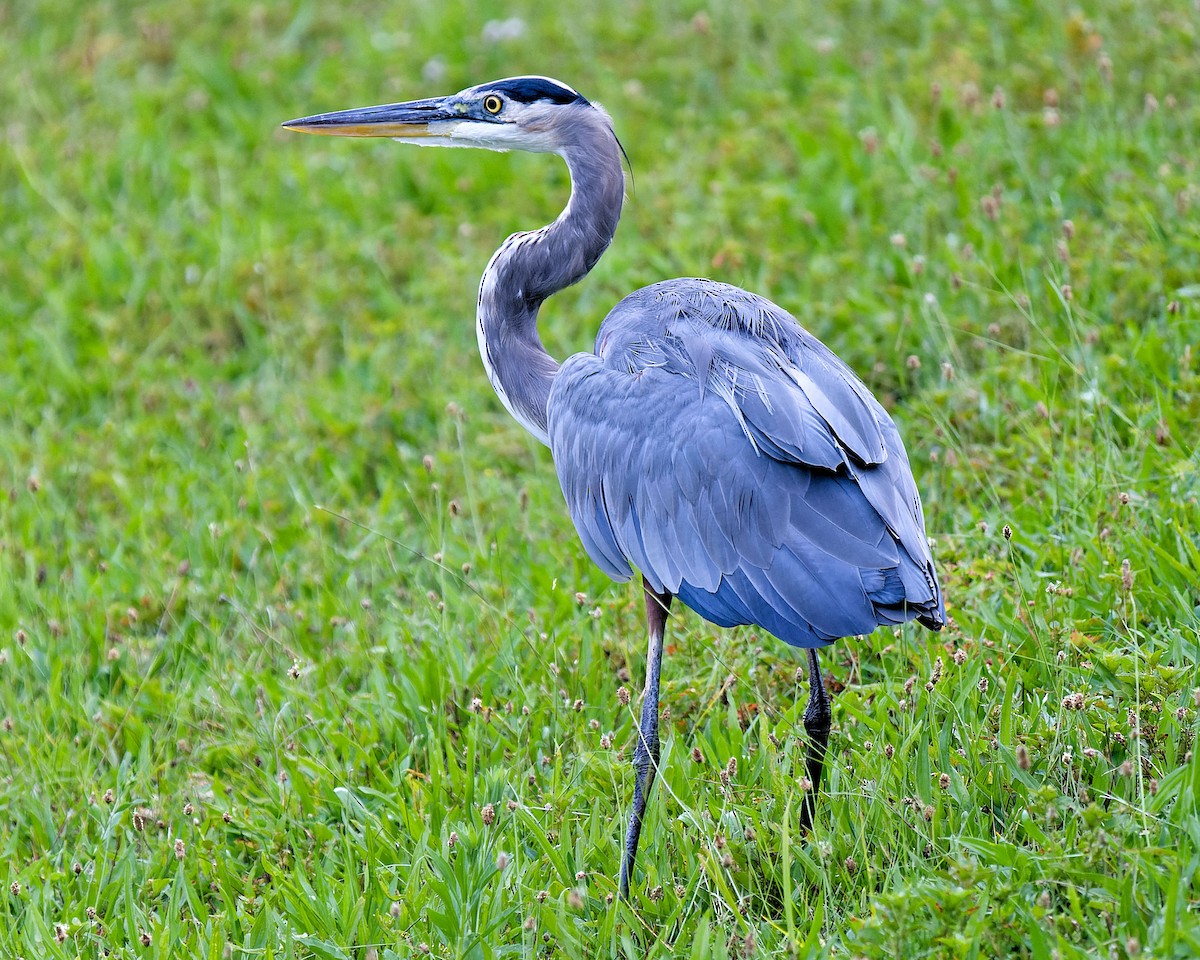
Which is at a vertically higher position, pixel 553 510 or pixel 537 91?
pixel 537 91

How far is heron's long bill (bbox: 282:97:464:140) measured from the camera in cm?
450

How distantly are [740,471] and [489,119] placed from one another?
1.68 metres

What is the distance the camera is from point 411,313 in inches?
255

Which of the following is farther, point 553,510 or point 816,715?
point 553,510

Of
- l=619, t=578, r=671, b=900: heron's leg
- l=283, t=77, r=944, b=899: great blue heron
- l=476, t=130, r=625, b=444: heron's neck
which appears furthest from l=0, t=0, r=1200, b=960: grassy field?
l=476, t=130, r=625, b=444: heron's neck

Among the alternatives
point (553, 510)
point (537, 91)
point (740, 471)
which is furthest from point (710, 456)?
point (553, 510)

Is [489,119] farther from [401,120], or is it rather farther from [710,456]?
[710,456]

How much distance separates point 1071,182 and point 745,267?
1.45m

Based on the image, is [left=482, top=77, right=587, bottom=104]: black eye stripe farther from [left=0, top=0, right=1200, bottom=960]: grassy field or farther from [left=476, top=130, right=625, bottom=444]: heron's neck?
[left=0, top=0, right=1200, bottom=960]: grassy field

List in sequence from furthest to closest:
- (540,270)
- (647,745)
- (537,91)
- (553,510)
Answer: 1. (553,510)
2. (537,91)
3. (540,270)
4. (647,745)

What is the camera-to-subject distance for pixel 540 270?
13.8ft

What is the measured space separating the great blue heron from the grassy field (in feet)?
1.22

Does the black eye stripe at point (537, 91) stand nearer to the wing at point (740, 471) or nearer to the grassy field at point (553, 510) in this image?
the wing at point (740, 471)

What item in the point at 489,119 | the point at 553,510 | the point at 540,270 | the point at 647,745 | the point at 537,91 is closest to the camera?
the point at 647,745
